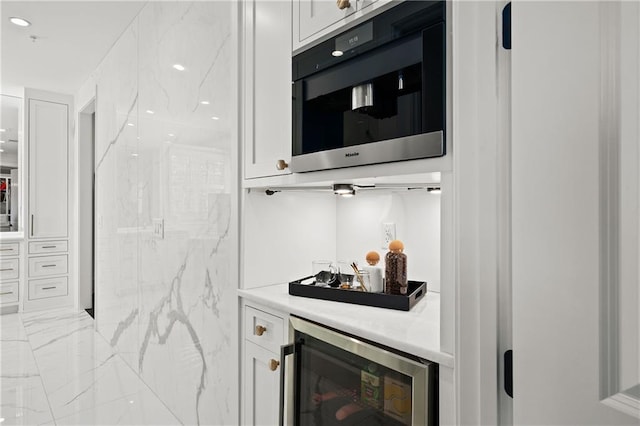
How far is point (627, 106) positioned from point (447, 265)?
19.9 inches

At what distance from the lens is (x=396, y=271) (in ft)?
4.53

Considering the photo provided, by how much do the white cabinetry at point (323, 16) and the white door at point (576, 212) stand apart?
579 millimetres

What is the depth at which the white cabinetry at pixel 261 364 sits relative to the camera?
57.4 inches

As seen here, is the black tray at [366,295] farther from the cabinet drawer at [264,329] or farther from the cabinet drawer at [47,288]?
the cabinet drawer at [47,288]

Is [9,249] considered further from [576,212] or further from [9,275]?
[576,212]

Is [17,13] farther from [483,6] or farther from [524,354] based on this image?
[524,354]

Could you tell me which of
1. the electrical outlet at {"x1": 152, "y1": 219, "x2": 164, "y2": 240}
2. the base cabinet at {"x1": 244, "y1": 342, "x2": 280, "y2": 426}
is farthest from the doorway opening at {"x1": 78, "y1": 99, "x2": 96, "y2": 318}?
the base cabinet at {"x1": 244, "y1": 342, "x2": 280, "y2": 426}

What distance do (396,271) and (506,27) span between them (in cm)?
84

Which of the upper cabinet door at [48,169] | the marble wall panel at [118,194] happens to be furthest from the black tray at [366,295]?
the upper cabinet door at [48,169]

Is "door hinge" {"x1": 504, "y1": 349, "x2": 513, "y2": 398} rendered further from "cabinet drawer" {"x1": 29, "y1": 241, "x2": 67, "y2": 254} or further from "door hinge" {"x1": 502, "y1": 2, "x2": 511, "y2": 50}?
"cabinet drawer" {"x1": 29, "y1": 241, "x2": 67, "y2": 254}

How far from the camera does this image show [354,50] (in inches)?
45.8

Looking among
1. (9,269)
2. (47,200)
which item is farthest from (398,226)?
(9,269)

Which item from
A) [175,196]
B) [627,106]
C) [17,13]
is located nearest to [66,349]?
[175,196]

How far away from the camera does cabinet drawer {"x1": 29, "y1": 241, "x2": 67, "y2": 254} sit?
4.40 metres
